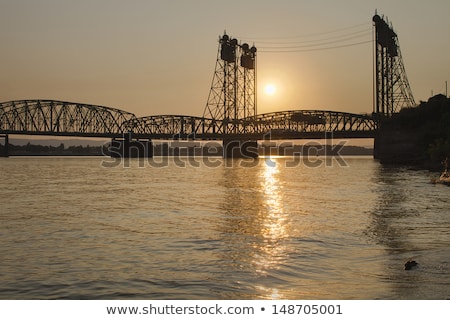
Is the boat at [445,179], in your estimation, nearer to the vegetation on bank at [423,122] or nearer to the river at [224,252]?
the river at [224,252]

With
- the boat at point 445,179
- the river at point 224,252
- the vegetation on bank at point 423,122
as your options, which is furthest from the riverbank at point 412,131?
the river at point 224,252

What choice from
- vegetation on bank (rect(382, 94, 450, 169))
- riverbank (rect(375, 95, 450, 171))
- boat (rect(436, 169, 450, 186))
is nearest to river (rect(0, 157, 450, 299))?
boat (rect(436, 169, 450, 186))

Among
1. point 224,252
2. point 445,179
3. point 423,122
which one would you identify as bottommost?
point 224,252

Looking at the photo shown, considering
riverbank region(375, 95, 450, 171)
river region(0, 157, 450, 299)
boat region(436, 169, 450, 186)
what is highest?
riverbank region(375, 95, 450, 171)

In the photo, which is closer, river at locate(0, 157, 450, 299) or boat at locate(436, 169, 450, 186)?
river at locate(0, 157, 450, 299)

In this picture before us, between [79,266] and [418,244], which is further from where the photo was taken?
[418,244]

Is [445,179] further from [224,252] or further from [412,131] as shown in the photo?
[412,131]

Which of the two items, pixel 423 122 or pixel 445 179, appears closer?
pixel 445 179

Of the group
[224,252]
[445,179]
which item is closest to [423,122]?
[445,179]

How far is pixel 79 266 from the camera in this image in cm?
1406

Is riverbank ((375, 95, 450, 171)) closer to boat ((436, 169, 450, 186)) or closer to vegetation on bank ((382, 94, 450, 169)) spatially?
vegetation on bank ((382, 94, 450, 169))
